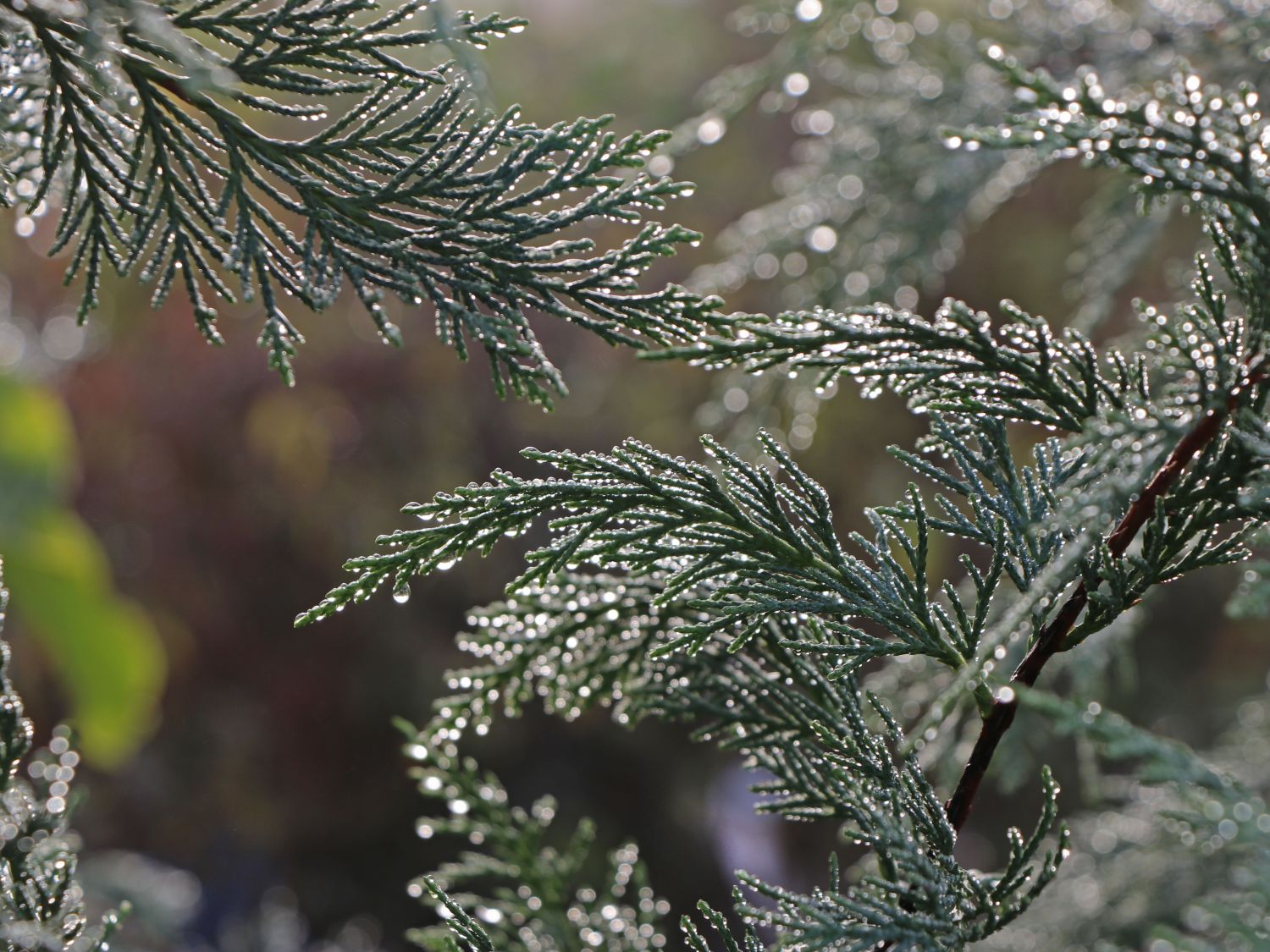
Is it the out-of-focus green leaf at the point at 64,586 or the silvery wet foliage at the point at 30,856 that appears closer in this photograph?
the out-of-focus green leaf at the point at 64,586

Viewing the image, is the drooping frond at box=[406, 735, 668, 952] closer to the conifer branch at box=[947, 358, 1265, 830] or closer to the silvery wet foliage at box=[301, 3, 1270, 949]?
the silvery wet foliage at box=[301, 3, 1270, 949]

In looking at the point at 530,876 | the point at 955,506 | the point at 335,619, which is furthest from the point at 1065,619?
the point at 335,619

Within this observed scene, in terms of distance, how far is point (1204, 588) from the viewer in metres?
9.02

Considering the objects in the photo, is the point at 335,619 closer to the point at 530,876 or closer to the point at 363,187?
the point at 530,876

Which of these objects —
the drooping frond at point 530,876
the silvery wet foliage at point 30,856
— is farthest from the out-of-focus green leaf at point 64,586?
the drooping frond at point 530,876

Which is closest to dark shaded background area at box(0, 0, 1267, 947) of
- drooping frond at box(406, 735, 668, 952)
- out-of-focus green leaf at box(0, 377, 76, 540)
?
drooping frond at box(406, 735, 668, 952)

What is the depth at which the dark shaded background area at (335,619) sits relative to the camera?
678cm

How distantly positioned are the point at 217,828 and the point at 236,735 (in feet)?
2.05

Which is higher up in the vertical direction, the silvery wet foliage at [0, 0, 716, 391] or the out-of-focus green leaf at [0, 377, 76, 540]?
the silvery wet foliage at [0, 0, 716, 391]

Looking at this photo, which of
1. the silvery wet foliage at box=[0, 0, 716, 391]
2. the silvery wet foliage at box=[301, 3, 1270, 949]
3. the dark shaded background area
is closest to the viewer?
the silvery wet foliage at box=[301, 3, 1270, 949]

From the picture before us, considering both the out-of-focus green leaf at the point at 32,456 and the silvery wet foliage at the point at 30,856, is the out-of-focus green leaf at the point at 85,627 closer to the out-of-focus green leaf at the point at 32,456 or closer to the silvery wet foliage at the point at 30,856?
the out-of-focus green leaf at the point at 32,456

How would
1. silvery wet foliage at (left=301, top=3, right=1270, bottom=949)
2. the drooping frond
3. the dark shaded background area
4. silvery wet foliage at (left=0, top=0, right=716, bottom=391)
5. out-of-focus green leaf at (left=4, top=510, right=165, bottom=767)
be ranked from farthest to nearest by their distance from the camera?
the dark shaded background area, the drooping frond, silvery wet foliage at (left=0, top=0, right=716, bottom=391), silvery wet foliage at (left=301, top=3, right=1270, bottom=949), out-of-focus green leaf at (left=4, top=510, right=165, bottom=767)

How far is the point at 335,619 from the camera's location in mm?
7285

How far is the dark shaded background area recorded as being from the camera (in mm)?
6781
